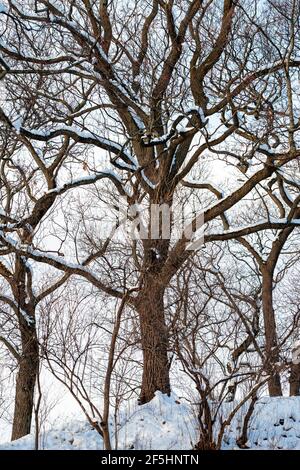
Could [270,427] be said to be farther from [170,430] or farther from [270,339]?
[170,430]

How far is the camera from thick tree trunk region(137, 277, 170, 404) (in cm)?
847

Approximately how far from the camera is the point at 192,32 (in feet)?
36.9

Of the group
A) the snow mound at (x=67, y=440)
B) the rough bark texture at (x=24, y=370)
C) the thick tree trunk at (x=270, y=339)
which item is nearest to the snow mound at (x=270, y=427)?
the thick tree trunk at (x=270, y=339)

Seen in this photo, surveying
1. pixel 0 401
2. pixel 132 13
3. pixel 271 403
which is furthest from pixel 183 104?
pixel 0 401

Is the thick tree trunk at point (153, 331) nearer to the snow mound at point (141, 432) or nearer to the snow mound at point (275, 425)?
the snow mound at point (141, 432)

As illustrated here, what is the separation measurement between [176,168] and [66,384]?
5816 mm

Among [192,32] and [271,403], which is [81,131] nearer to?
[192,32]

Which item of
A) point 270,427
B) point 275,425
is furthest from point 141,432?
point 275,425

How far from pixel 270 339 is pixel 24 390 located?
19.8 ft

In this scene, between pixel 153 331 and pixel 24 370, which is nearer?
pixel 153 331

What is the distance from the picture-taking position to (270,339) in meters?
8.41

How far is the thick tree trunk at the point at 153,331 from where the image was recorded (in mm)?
8469

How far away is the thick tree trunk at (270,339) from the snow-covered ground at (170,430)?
58cm

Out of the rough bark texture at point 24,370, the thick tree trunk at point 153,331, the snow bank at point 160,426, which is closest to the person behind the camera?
the snow bank at point 160,426
